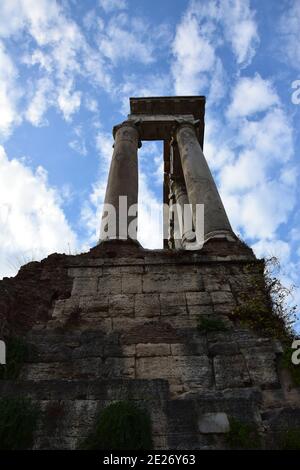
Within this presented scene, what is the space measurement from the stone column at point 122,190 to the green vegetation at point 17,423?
14.5 feet

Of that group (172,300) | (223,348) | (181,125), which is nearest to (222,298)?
(172,300)

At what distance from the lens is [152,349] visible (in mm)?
5707

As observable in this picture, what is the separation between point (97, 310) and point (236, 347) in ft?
7.02

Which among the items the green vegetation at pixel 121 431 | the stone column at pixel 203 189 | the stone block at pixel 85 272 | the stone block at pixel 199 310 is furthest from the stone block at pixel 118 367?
the stone column at pixel 203 189

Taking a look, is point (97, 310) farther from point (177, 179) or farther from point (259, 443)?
point (177, 179)

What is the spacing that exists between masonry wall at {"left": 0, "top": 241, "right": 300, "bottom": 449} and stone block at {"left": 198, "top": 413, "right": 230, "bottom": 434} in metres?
0.01

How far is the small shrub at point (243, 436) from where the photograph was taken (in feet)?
14.2

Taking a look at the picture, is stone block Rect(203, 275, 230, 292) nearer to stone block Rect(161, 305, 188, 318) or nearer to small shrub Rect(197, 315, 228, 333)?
stone block Rect(161, 305, 188, 318)

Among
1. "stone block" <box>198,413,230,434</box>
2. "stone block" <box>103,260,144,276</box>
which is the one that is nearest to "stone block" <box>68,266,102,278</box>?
"stone block" <box>103,260,144,276</box>

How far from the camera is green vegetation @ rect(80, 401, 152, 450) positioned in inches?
169

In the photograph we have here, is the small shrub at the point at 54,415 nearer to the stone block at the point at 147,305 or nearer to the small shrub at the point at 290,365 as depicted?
the stone block at the point at 147,305
